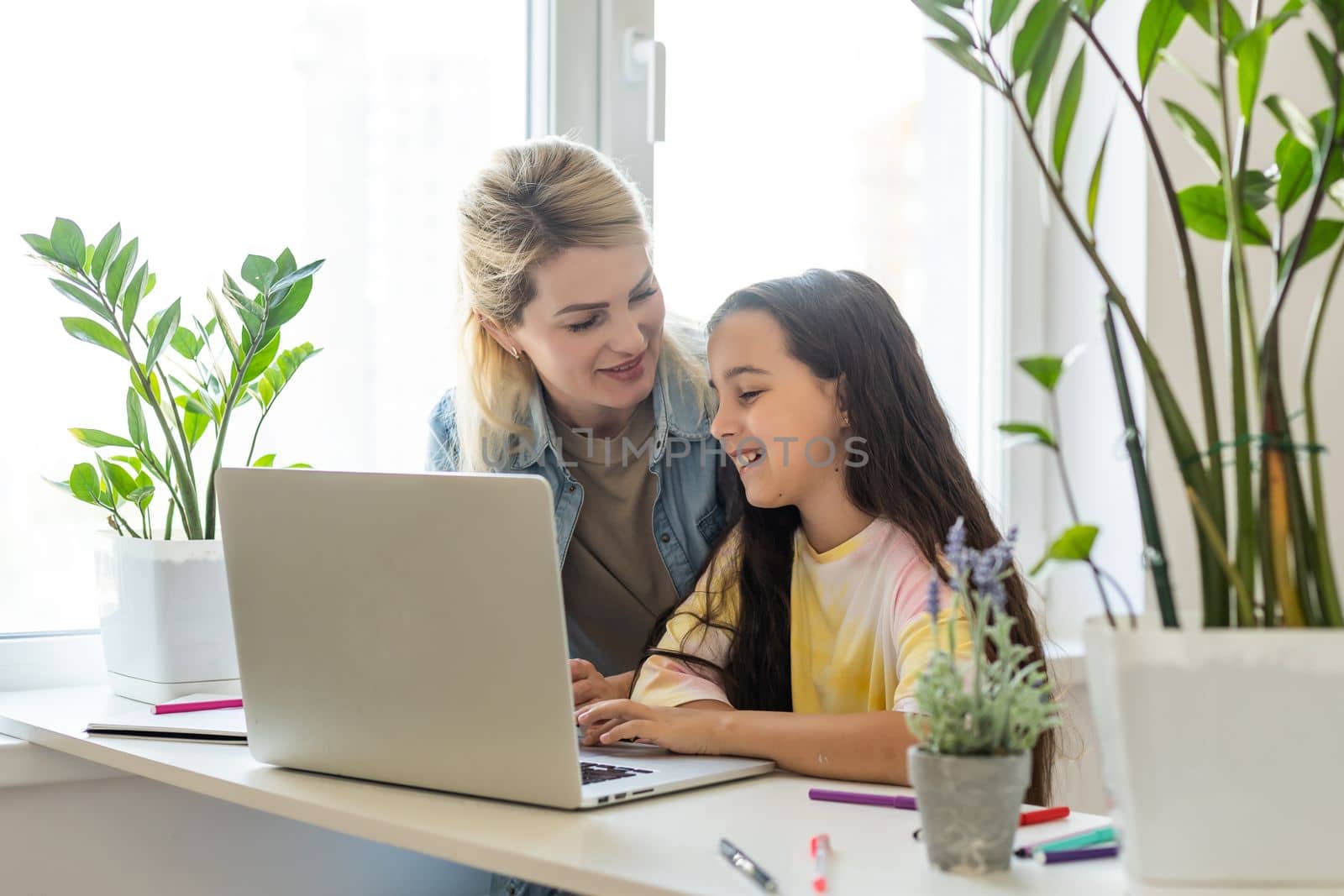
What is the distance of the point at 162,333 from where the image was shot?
121 cm

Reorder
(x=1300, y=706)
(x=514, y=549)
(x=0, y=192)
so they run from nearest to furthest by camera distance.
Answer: (x=1300, y=706), (x=514, y=549), (x=0, y=192)

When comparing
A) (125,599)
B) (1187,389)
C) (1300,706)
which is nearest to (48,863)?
(125,599)

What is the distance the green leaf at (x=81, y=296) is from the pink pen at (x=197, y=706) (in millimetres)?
373

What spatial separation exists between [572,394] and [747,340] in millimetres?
312

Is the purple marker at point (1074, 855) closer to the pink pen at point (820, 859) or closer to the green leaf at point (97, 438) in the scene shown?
the pink pen at point (820, 859)

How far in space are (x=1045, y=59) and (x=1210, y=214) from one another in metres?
0.14

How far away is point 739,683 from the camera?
3.98 ft

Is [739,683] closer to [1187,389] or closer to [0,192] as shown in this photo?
[0,192]

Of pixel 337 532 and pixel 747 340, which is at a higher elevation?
pixel 747 340

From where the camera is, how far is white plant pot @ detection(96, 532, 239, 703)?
1.23 meters

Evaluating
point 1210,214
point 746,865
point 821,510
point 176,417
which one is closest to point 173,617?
point 176,417

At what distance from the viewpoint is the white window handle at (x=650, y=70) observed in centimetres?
179

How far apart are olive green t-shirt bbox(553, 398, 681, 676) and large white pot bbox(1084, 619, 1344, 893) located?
0.89 metres

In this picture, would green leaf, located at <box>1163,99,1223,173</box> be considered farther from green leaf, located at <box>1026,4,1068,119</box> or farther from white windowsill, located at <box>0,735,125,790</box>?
white windowsill, located at <box>0,735,125,790</box>
